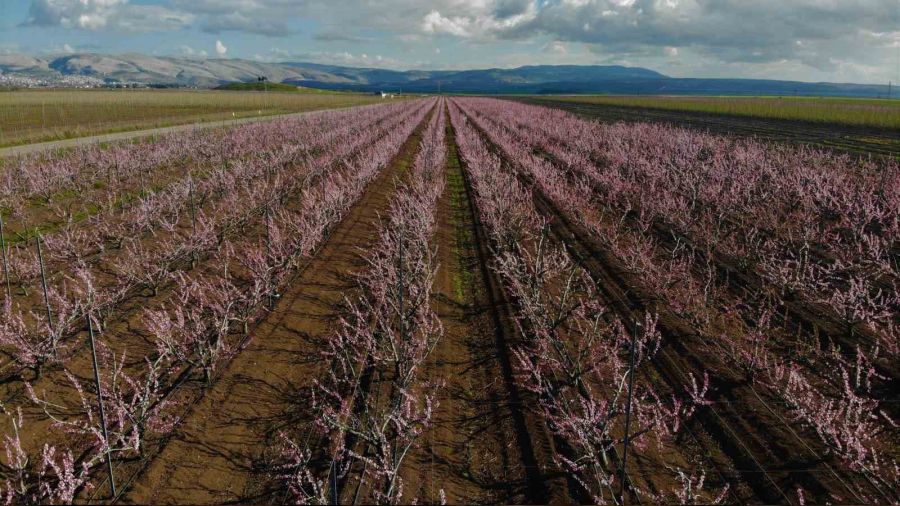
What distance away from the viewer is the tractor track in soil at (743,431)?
5.15 metres

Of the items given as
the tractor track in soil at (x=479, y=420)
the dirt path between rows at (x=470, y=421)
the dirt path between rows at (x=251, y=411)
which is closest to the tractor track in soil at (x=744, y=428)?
the tractor track in soil at (x=479, y=420)

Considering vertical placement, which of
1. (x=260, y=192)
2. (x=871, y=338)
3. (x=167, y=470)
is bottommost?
(x=167, y=470)

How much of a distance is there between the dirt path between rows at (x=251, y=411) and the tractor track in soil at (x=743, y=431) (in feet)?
15.3

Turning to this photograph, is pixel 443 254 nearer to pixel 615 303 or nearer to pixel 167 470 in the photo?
pixel 615 303

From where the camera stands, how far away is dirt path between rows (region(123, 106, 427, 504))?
4.96m

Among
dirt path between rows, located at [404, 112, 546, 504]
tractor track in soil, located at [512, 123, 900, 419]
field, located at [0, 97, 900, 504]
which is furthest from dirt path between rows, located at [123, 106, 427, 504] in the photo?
tractor track in soil, located at [512, 123, 900, 419]

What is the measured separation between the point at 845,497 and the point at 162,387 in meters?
7.45

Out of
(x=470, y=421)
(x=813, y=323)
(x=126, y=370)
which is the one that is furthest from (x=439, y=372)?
(x=813, y=323)

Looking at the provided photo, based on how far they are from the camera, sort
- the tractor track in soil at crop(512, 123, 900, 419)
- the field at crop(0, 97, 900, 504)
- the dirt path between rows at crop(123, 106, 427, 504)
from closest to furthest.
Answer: the dirt path between rows at crop(123, 106, 427, 504) → the field at crop(0, 97, 900, 504) → the tractor track in soil at crop(512, 123, 900, 419)

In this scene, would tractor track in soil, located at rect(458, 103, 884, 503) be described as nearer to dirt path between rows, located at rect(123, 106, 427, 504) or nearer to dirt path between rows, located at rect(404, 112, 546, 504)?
dirt path between rows, located at rect(404, 112, 546, 504)

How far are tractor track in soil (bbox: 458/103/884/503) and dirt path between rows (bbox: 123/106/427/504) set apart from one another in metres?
4.66

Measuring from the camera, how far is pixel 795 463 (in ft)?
17.8

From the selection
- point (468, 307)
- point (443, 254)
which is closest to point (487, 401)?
point (468, 307)

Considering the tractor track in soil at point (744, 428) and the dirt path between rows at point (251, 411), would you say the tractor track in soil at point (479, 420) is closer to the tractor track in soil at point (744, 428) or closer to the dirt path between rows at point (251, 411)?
the dirt path between rows at point (251, 411)
